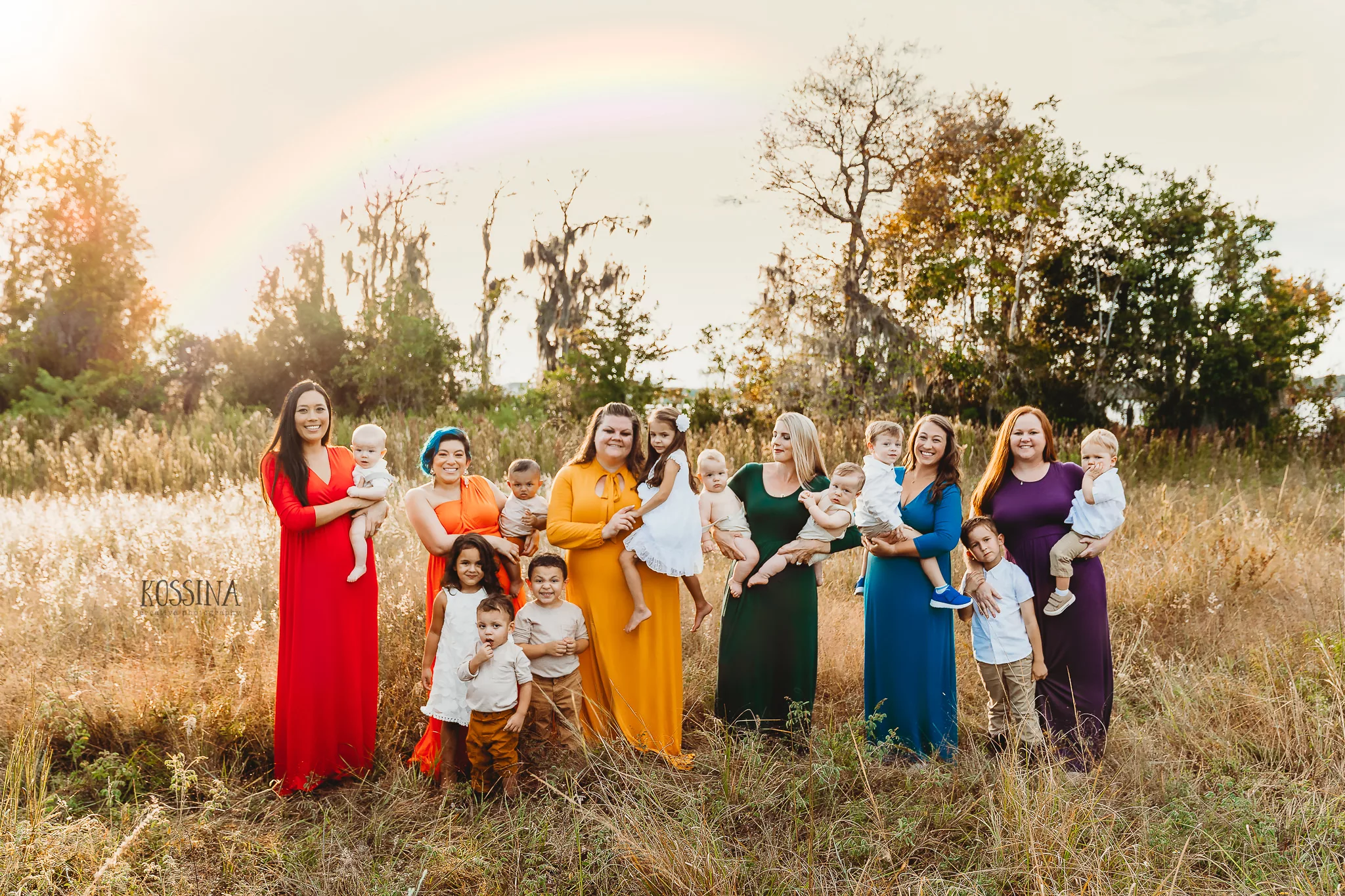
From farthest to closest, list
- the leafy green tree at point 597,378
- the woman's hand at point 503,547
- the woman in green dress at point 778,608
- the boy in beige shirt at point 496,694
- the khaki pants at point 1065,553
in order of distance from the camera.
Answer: the leafy green tree at point 597,378, the woman in green dress at point 778,608, the khaki pants at point 1065,553, the woman's hand at point 503,547, the boy in beige shirt at point 496,694

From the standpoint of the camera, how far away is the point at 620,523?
3.91m

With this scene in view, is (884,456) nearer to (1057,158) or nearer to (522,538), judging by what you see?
(522,538)

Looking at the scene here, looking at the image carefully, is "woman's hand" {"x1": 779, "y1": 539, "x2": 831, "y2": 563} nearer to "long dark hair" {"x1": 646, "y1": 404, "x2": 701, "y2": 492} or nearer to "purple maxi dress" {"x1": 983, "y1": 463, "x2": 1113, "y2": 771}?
"long dark hair" {"x1": 646, "y1": 404, "x2": 701, "y2": 492}

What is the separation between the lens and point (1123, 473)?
10883 millimetres

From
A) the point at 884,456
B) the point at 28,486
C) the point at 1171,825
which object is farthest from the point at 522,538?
the point at 28,486

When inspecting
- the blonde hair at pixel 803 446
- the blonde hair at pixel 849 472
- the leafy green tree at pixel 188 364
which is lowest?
the blonde hair at pixel 849 472

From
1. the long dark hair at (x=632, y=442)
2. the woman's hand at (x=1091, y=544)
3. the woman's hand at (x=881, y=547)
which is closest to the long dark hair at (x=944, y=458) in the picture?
the woman's hand at (x=881, y=547)

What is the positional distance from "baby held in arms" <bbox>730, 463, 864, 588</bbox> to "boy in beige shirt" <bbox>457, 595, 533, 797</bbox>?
128cm

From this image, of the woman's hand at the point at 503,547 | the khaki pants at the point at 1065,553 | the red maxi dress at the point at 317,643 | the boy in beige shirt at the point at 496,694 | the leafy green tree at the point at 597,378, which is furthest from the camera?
the leafy green tree at the point at 597,378

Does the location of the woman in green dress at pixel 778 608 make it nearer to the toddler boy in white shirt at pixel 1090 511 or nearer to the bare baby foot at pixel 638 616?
the bare baby foot at pixel 638 616

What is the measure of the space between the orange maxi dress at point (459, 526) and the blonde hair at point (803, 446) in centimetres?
158

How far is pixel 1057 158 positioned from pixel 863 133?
13.3 feet

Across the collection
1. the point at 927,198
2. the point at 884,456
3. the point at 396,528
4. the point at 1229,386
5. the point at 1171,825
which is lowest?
the point at 1171,825

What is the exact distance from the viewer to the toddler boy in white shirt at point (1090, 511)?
4031 millimetres
